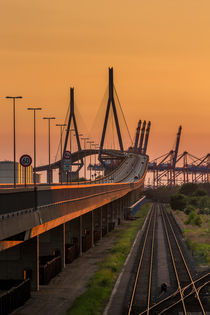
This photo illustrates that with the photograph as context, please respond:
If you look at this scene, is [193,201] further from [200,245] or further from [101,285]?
[101,285]

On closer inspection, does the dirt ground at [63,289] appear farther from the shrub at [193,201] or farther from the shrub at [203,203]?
the shrub at [193,201]

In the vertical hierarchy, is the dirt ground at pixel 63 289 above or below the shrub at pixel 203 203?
below

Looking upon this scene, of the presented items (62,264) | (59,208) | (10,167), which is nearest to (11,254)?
(59,208)

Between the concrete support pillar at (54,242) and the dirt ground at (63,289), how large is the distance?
1.68 meters

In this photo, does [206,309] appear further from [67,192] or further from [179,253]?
[179,253]

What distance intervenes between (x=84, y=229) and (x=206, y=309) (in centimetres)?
4044

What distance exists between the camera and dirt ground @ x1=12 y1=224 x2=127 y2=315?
35.2 meters

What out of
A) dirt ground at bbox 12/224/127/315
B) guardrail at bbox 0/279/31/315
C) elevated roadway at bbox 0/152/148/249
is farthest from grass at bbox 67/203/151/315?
elevated roadway at bbox 0/152/148/249

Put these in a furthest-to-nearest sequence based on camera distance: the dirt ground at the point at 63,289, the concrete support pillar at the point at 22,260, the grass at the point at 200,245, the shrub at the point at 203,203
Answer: the shrub at the point at 203,203, the grass at the point at 200,245, the concrete support pillar at the point at 22,260, the dirt ground at the point at 63,289

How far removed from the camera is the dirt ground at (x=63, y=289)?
35.2 metres

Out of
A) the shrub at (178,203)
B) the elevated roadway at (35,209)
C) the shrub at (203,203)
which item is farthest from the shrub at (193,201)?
the elevated roadway at (35,209)

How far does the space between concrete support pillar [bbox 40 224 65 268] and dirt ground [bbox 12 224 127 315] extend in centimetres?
168

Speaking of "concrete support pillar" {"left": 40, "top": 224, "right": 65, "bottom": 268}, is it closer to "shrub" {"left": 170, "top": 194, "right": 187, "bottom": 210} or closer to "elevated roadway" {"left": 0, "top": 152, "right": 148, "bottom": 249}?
"elevated roadway" {"left": 0, "top": 152, "right": 148, "bottom": 249}

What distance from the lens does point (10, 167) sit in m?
147
